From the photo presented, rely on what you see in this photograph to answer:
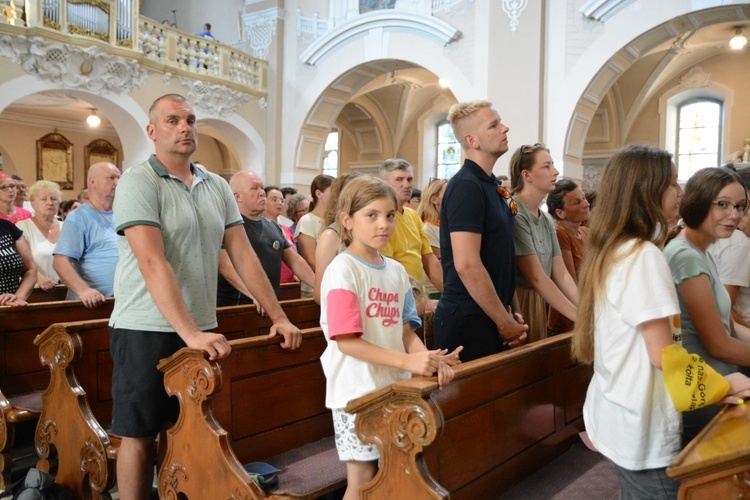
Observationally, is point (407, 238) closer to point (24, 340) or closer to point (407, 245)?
point (407, 245)

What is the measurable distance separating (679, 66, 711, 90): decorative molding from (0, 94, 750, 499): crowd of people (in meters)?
10.9

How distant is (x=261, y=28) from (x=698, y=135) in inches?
354

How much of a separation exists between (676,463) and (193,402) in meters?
1.71

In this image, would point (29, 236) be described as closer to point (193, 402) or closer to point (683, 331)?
point (193, 402)

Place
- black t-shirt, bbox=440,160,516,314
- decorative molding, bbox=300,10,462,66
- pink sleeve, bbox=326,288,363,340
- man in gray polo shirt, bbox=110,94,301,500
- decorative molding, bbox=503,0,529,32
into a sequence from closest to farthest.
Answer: pink sleeve, bbox=326,288,363,340 < man in gray polo shirt, bbox=110,94,301,500 < black t-shirt, bbox=440,160,516,314 < decorative molding, bbox=503,0,529,32 < decorative molding, bbox=300,10,462,66

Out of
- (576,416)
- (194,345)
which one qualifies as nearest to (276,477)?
(194,345)

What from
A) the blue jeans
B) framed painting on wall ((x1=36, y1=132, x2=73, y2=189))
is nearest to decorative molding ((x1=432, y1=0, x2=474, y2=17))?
framed painting on wall ((x1=36, y1=132, x2=73, y2=189))

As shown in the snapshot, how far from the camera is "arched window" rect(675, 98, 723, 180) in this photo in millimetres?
12906

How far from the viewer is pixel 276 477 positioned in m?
2.58

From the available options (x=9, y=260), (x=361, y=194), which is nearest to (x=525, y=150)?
(x=361, y=194)

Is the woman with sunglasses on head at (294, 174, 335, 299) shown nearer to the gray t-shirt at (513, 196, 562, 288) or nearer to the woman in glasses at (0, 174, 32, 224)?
the gray t-shirt at (513, 196, 562, 288)

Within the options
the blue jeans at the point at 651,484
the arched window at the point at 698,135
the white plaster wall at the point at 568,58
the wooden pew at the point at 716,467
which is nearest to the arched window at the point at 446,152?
the arched window at the point at 698,135

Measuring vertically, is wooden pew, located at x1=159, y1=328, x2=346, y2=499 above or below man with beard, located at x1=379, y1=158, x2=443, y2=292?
below

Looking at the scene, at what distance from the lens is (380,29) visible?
37.0ft
